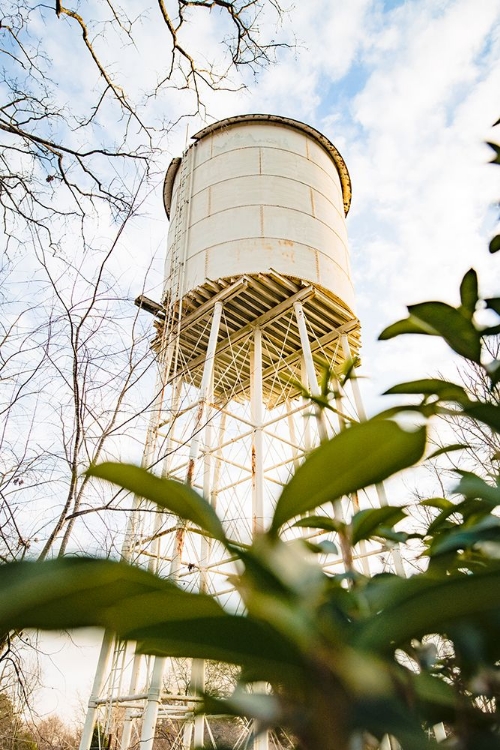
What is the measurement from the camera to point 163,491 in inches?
7.5

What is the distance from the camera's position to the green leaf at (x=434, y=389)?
440 millimetres

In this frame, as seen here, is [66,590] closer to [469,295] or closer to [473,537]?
[473,537]

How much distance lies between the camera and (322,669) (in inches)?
7.2

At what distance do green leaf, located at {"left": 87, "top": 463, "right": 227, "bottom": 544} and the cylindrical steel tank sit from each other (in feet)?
21.2

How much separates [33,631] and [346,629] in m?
0.13

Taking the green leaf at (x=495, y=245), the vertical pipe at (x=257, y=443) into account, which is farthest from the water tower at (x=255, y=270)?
the green leaf at (x=495, y=245)

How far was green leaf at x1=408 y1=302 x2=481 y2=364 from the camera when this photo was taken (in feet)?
1.42

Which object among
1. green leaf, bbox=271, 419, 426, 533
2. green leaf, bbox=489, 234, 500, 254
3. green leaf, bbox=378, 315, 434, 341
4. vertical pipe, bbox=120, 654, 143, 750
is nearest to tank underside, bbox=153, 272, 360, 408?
vertical pipe, bbox=120, 654, 143, 750

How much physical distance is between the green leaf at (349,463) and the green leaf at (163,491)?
0.03 meters

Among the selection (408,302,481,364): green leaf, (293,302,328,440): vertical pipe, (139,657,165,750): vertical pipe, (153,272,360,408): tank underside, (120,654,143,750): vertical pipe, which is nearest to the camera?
(408,302,481,364): green leaf

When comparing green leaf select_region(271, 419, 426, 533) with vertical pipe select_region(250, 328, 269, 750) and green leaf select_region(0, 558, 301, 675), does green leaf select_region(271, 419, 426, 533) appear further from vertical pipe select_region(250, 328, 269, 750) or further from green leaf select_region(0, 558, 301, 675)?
vertical pipe select_region(250, 328, 269, 750)

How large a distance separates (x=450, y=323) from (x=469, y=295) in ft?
0.23

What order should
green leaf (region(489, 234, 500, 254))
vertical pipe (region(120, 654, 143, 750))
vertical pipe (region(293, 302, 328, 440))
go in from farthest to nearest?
vertical pipe (region(293, 302, 328, 440)) → vertical pipe (region(120, 654, 143, 750)) → green leaf (region(489, 234, 500, 254))

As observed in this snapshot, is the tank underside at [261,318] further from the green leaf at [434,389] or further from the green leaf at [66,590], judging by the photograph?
the green leaf at [66,590]
